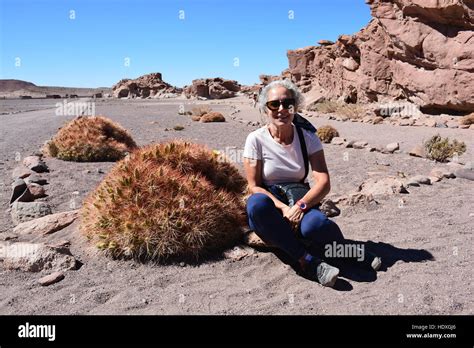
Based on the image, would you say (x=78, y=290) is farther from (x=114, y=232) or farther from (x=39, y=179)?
(x=39, y=179)

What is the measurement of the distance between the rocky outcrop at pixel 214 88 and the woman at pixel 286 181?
63.5 meters

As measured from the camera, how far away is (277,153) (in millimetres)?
4312

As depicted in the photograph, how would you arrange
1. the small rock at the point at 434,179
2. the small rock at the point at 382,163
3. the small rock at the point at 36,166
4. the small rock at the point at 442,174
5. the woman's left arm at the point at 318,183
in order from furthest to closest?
the small rock at the point at 382,163, the small rock at the point at 36,166, the small rock at the point at 442,174, the small rock at the point at 434,179, the woman's left arm at the point at 318,183

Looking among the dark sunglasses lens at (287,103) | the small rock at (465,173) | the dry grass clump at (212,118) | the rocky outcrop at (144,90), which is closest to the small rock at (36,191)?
the dark sunglasses lens at (287,103)

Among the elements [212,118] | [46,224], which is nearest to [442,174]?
[46,224]

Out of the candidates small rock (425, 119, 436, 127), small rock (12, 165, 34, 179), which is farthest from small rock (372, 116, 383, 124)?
small rock (12, 165, 34, 179)

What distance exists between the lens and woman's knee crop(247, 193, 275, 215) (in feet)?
13.1

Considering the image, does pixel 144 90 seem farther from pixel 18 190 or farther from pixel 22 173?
pixel 18 190

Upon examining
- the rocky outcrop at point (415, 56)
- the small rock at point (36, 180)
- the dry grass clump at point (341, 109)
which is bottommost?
the small rock at point (36, 180)

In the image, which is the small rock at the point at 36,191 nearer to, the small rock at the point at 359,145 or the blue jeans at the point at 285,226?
the blue jeans at the point at 285,226

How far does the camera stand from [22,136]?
16469mm

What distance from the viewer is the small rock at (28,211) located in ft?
19.5

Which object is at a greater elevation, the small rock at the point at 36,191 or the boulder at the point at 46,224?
the small rock at the point at 36,191
